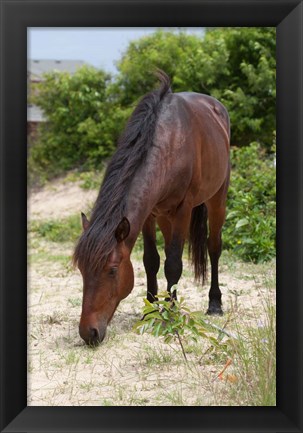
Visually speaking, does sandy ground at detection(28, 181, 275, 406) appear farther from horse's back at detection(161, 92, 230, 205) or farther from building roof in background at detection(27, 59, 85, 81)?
building roof in background at detection(27, 59, 85, 81)

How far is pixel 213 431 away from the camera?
2.25 metres

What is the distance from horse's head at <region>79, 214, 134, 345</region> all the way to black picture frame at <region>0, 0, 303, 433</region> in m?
1.15

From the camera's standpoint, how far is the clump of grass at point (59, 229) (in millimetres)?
9180

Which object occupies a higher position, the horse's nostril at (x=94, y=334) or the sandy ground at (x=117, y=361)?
the horse's nostril at (x=94, y=334)

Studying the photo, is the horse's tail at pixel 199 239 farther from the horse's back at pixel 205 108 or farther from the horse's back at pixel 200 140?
the horse's back at pixel 205 108

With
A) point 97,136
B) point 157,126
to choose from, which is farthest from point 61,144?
point 157,126

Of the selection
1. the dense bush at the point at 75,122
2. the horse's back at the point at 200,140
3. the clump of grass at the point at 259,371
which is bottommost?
the clump of grass at the point at 259,371

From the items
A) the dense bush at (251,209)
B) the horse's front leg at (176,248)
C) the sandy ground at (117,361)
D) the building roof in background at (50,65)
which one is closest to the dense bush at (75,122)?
the building roof in background at (50,65)

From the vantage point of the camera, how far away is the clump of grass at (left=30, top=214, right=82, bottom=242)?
9180mm

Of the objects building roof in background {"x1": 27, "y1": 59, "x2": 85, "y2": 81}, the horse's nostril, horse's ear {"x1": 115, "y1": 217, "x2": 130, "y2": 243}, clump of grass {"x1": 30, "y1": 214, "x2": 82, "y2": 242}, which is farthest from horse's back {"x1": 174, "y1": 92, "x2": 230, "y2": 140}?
building roof in background {"x1": 27, "y1": 59, "x2": 85, "y2": 81}

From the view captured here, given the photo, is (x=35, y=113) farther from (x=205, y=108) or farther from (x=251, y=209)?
(x=205, y=108)

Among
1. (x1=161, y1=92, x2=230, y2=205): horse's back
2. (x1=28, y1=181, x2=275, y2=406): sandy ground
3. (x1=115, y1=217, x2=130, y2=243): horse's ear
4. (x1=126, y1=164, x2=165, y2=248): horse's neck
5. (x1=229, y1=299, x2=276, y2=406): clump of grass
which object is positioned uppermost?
(x1=161, y1=92, x2=230, y2=205): horse's back

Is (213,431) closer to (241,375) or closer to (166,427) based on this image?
(166,427)

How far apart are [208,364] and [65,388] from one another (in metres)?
0.82
